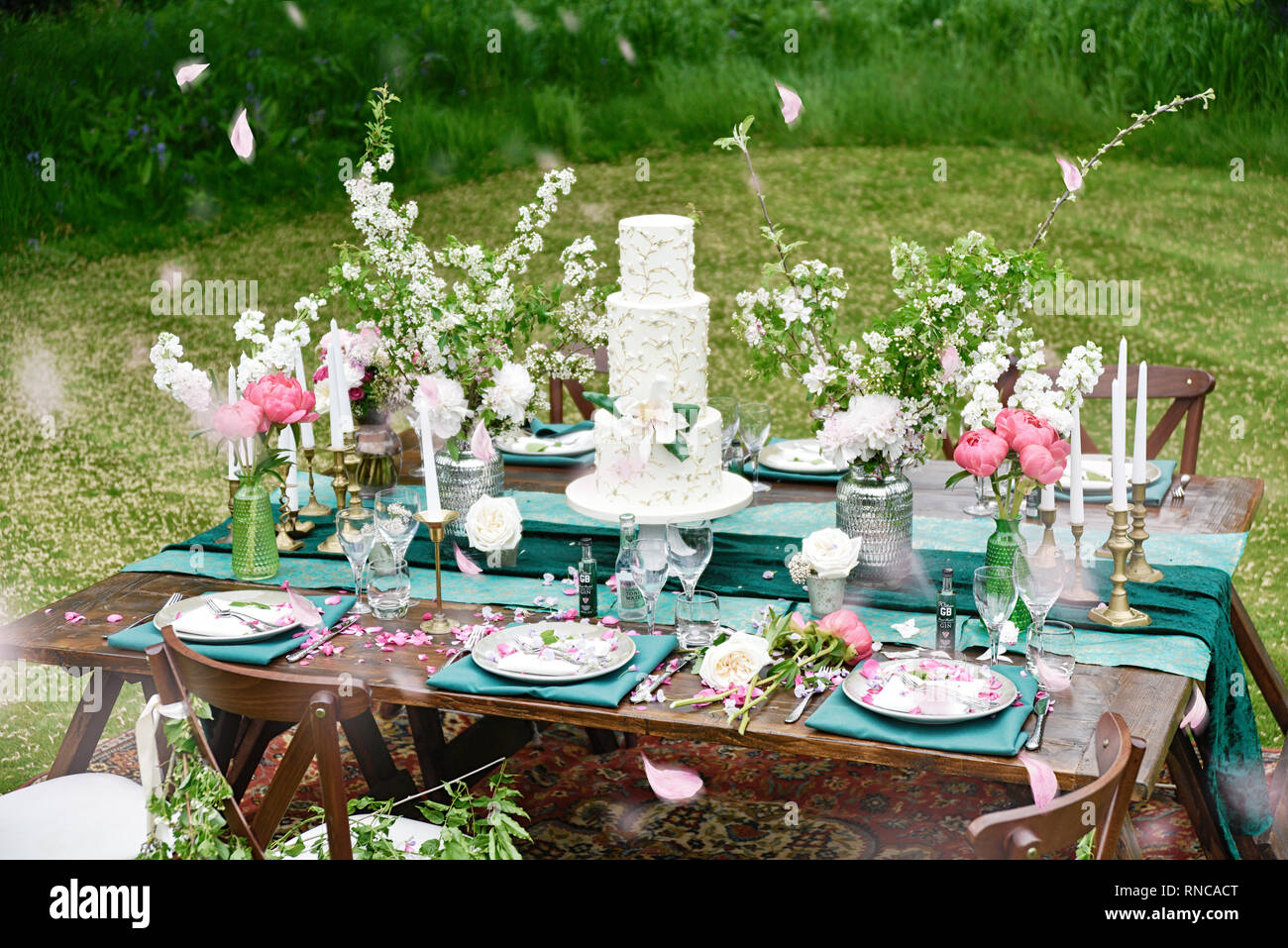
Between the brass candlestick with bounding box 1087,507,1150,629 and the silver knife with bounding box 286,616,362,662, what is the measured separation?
4.81 feet

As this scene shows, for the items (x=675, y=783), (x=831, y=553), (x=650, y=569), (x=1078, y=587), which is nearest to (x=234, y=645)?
(x=650, y=569)

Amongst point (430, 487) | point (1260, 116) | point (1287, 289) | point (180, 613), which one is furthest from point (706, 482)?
point (1260, 116)

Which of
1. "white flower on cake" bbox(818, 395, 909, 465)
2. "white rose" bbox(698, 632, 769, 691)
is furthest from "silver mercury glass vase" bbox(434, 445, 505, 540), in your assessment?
"white rose" bbox(698, 632, 769, 691)

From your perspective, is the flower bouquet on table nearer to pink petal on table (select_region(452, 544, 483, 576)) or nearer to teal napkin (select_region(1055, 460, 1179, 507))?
pink petal on table (select_region(452, 544, 483, 576))

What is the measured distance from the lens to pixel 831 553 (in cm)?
276

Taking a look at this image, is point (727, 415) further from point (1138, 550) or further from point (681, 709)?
point (681, 709)

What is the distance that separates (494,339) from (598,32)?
9.15m

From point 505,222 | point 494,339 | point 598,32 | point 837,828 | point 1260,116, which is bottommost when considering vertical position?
point 837,828

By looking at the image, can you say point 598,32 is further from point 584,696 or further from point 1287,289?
point 584,696

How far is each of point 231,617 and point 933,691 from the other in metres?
1.39

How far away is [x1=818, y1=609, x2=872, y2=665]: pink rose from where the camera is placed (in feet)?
8.48

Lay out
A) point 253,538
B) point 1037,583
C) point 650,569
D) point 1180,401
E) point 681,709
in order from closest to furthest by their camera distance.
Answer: point 681,709, point 1037,583, point 650,569, point 253,538, point 1180,401

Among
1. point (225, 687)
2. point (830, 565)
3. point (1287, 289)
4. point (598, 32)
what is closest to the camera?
point (225, 687)

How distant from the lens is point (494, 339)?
3.29 meters
